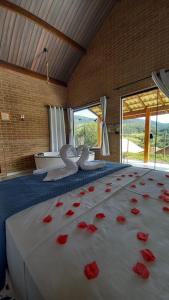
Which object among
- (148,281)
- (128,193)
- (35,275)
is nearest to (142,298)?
(148,281)

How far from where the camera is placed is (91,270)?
1.54ft

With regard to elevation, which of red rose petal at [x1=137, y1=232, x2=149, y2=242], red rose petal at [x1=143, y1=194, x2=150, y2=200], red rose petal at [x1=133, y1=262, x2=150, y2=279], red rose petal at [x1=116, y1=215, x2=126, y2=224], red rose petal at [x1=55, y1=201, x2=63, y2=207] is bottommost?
red rose petal at [x1=133, y1=262, x2=150, y2=279]

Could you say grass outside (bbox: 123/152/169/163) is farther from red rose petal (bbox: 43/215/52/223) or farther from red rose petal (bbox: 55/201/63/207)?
red rose petal (bbox: 43/215/52/223)

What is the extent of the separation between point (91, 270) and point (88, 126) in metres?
4.19

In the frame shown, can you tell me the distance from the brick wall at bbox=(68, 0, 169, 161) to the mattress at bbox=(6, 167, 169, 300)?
2810mm

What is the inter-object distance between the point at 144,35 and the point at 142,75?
806 mm

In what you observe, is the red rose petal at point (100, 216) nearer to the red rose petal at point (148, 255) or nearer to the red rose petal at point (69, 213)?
the red rose petal at point (69, 213)

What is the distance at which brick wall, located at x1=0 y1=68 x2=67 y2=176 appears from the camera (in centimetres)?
358

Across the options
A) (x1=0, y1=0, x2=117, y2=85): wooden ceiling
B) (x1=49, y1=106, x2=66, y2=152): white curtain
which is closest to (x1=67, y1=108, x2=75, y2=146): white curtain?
(x1=49, y1=106, x2=66, y2=152): white curtain

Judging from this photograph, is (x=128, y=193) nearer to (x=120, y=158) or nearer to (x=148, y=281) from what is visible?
(x=148, y=281)

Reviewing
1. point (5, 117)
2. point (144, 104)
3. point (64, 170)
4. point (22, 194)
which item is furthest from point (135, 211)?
point (5, 117)

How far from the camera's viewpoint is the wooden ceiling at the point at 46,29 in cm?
282

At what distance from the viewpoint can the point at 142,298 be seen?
0.39 m

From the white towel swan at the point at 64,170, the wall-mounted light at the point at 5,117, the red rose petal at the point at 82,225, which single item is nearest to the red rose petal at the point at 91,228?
the red rose petal at the point at 82,225
